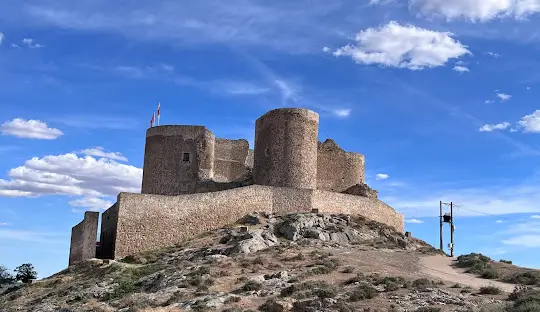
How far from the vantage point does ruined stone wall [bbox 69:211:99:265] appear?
31562 mm

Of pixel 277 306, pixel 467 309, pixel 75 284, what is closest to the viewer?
pixel 467 309

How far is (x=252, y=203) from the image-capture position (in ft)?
119

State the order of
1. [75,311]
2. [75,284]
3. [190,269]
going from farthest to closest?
[75,284]
[190,269]
[75,311]

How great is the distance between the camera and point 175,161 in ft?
137

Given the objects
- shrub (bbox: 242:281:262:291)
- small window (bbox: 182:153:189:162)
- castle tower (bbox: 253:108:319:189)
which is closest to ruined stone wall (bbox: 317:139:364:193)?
castle tower (bbox: 253:108:319:189)

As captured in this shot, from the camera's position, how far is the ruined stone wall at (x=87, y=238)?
104 ft

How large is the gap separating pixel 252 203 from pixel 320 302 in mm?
18289

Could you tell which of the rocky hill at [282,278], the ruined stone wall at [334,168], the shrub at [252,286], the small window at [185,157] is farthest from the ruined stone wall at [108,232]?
the ruined stone wall at [334,168]

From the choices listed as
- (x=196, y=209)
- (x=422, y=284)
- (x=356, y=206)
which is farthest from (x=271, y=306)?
(x=356, y=206)

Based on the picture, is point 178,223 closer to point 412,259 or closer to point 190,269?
point 190,269

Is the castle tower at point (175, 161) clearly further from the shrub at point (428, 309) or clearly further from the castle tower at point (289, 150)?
the shrub at point (428, 309)

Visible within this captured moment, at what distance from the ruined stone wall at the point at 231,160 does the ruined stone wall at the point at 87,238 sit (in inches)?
521

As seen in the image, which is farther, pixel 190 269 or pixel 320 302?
pixel 190 269

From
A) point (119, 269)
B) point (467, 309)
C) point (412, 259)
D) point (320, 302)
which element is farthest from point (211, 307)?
point (412, 259)
